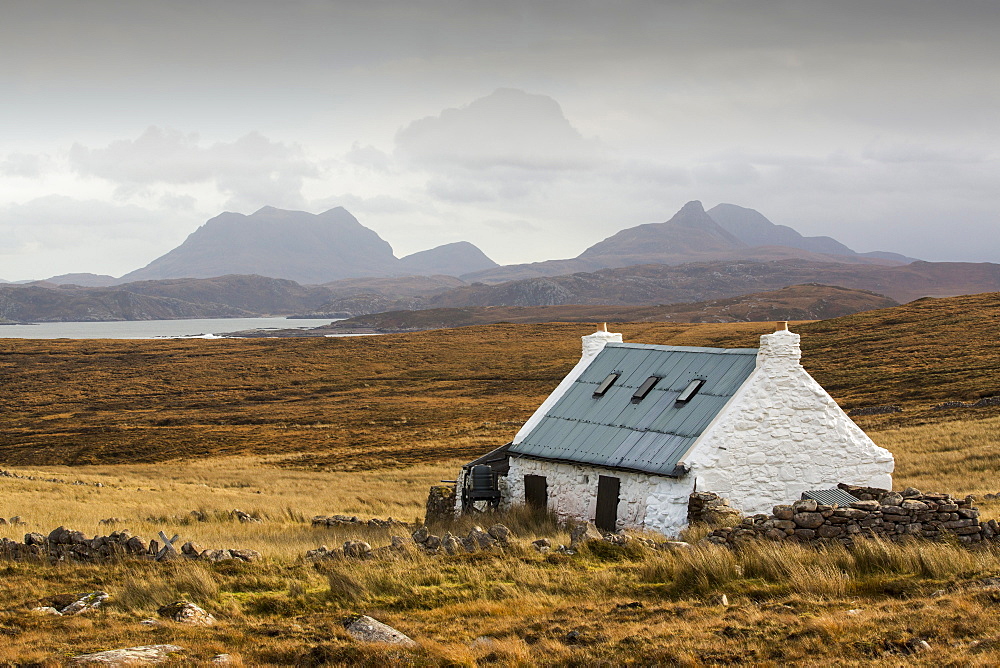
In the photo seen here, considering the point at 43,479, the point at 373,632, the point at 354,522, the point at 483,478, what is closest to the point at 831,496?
the point at 483,478

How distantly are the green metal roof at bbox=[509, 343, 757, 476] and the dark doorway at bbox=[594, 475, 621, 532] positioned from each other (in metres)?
Answer: 0.43

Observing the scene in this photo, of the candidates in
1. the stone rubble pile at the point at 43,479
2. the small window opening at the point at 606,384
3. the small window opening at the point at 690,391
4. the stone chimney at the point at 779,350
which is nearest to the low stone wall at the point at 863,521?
the stone chimney at the point at 779,350

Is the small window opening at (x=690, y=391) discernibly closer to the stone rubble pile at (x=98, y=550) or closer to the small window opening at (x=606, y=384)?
the small window opening at (x=606, y=384)

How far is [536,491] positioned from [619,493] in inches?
114

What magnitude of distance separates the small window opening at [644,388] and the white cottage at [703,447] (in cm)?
4

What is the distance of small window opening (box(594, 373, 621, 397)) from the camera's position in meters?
22.9

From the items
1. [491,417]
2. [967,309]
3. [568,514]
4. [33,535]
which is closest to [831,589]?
[568,514]

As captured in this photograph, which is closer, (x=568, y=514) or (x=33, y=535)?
(x=33, y=535)

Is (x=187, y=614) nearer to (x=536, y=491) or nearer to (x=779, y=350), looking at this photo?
(x=536, y=491)

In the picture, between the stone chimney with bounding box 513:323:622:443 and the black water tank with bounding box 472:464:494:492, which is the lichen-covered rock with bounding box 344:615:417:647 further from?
the stone chimney with bounding box 513:323:622:443

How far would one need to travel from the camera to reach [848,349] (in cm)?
7875

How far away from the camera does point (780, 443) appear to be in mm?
19078

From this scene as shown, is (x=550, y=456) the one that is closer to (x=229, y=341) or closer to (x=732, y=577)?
(x=732, y=577)

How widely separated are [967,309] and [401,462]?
69.5 meters
